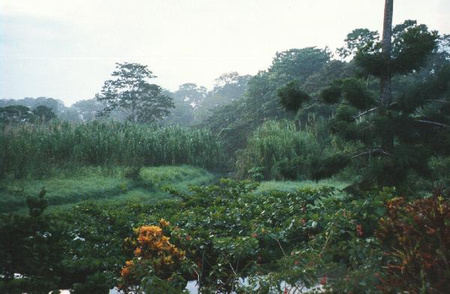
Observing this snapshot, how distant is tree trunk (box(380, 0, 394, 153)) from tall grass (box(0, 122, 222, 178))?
7194 millimetres

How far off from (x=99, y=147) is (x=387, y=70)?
324 inches

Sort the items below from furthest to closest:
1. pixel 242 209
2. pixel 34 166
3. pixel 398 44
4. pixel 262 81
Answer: pixel 262 81
pixel 34 166
pixel 398 44
pixel 242 209

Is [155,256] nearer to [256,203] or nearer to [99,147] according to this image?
[256,203]

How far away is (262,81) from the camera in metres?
24.5

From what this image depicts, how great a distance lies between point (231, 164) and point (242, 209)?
1291 centimetres

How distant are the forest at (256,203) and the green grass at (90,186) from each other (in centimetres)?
4

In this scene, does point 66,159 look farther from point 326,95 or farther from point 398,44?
point 398,44

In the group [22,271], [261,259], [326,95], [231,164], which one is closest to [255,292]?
[261,259]

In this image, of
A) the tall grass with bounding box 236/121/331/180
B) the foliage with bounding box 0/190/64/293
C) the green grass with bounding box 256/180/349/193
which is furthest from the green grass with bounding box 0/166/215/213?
the foliage with bounding box 0/190/64/293

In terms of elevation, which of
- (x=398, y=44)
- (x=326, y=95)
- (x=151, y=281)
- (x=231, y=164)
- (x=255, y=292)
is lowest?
(x=231, y=164)

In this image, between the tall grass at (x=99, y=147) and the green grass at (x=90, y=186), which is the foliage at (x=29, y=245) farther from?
the tall grass at (x=99, y=147)

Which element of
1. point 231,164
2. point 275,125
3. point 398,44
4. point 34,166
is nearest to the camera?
point 398,44

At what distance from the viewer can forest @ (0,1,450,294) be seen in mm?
2675

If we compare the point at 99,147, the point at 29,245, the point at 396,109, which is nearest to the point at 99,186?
the point at 99,147
